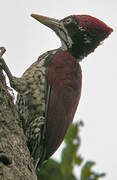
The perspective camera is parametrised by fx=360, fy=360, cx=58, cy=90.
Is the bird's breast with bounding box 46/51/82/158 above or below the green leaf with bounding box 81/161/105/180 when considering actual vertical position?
above

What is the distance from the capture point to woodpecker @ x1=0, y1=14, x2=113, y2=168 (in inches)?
178

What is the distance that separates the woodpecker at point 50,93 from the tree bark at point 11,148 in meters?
0.86

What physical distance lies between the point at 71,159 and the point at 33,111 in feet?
6.65

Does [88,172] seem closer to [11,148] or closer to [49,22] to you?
[49,22]

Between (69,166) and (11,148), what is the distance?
3.28 m

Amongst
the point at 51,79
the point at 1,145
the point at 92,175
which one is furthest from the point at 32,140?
the point at 92,175

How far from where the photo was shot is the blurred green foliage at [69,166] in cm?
602

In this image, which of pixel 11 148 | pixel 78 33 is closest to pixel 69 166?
pixel 78 33

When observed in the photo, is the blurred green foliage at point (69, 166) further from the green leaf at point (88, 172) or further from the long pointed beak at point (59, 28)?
the long pointed beak at point (59, 28)

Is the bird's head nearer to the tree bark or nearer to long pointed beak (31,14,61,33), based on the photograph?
long pointed beak (31,14,61,33)

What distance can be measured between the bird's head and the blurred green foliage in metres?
1.74

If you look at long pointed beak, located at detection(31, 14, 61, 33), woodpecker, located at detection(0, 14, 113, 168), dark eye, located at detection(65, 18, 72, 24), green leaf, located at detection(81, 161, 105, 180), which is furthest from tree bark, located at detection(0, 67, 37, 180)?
green leaf, located at detection(81, 161, 105, 180)

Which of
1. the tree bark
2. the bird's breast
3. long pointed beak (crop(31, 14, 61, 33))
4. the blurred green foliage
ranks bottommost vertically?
the blurred green foliage

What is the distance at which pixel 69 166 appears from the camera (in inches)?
246
